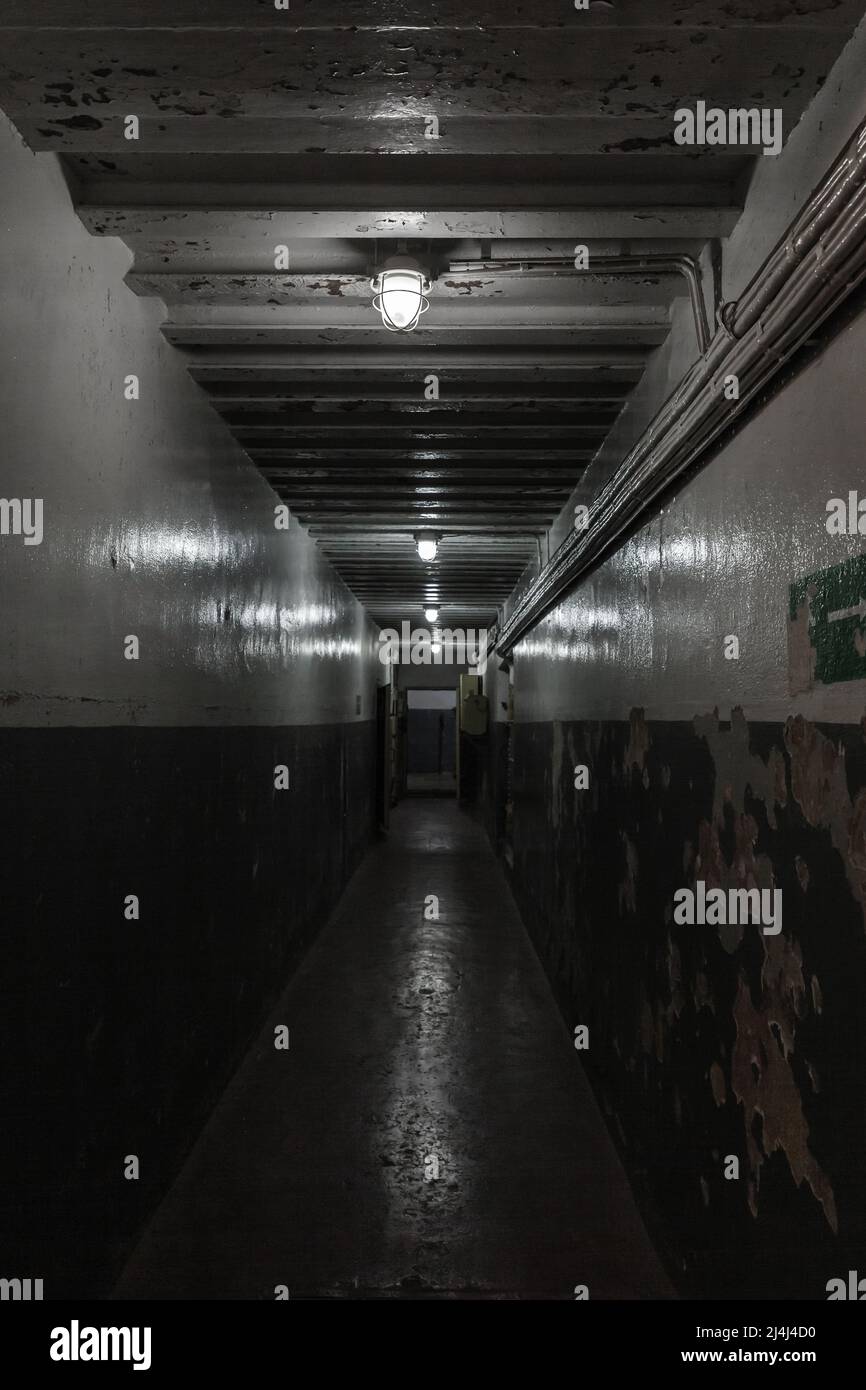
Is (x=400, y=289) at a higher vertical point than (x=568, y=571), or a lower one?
higher

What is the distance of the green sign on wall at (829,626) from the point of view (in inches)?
54.8

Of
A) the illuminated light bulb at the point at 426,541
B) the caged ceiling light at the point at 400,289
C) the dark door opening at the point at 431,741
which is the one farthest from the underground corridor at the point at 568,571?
the dark door opening at the point at 431,741

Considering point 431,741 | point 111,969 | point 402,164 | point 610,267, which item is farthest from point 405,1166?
point 431,741

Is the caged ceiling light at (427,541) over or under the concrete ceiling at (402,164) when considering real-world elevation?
under

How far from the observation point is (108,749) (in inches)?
86.8

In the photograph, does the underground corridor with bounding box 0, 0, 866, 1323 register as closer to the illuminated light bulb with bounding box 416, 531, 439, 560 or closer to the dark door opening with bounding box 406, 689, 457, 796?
the illuminated light bulb with bounding box 416, 531, 439, 560

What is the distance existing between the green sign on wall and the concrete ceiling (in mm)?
972

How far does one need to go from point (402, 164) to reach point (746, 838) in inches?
69.8

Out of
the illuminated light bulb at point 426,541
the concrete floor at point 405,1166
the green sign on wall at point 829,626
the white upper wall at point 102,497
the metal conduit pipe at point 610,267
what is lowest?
the concrete floor at point 405,1166

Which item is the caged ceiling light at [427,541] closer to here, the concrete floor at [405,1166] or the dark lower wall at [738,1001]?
the dark lower wall at [738,1001]

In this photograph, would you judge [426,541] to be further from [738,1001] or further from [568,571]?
[738,1001]

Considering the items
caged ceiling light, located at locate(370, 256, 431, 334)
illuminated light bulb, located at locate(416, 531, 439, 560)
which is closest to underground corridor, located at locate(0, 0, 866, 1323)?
caged ceiling light, located at locate(370, 256, 431, 334)

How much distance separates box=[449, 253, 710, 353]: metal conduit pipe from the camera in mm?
Result: 2230
